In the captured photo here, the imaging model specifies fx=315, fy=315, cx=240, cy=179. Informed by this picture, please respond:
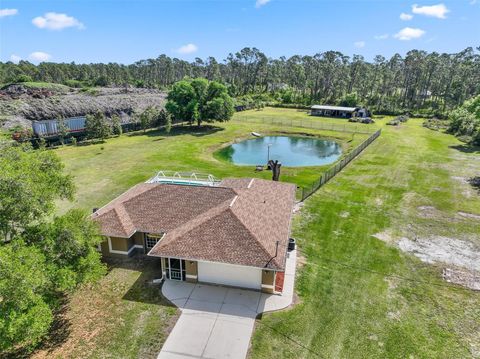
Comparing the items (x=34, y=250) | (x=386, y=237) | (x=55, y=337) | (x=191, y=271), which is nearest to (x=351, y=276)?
(x=386, y=237)

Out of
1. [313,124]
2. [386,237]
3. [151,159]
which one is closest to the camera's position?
[386,237]

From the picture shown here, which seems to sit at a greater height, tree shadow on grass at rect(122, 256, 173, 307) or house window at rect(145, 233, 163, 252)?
house window at rect(145, 233, 163, 252)

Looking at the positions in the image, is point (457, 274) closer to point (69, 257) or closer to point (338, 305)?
point (338, 305)

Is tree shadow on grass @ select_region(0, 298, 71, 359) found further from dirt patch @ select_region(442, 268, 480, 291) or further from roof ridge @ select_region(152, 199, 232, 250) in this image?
dirt patch @ select_region(442, 268, 480, 291)

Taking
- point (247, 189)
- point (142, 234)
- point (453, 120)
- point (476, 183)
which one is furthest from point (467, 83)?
point (142, 234)

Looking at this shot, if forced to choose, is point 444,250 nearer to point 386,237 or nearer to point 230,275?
point 386,237

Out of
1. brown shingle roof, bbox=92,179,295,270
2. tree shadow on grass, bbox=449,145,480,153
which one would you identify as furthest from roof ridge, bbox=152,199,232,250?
tree shadow on grass, bbox=449,145,480,153
